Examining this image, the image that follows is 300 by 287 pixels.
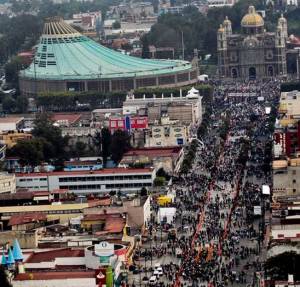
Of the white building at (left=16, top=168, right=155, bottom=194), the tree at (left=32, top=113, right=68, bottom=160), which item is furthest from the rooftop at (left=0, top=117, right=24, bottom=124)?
the white building at (left=16, top=168, right=155, bottom=194)

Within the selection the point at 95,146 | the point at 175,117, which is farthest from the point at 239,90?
the point at 95,146

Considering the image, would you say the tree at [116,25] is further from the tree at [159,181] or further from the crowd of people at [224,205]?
the tree at [159,181]

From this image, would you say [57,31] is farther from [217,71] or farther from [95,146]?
[95,146]

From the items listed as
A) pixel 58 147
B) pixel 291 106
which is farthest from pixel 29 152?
pixel 291 106

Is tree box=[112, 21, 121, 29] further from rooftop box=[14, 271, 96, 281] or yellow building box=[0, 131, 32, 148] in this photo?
rooftop box=[14, 271, 96, 281]

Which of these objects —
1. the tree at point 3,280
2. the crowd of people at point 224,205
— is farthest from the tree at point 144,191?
the tree at point 3,280

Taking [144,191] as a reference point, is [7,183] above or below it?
above

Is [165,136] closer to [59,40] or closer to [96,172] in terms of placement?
[96,172]
